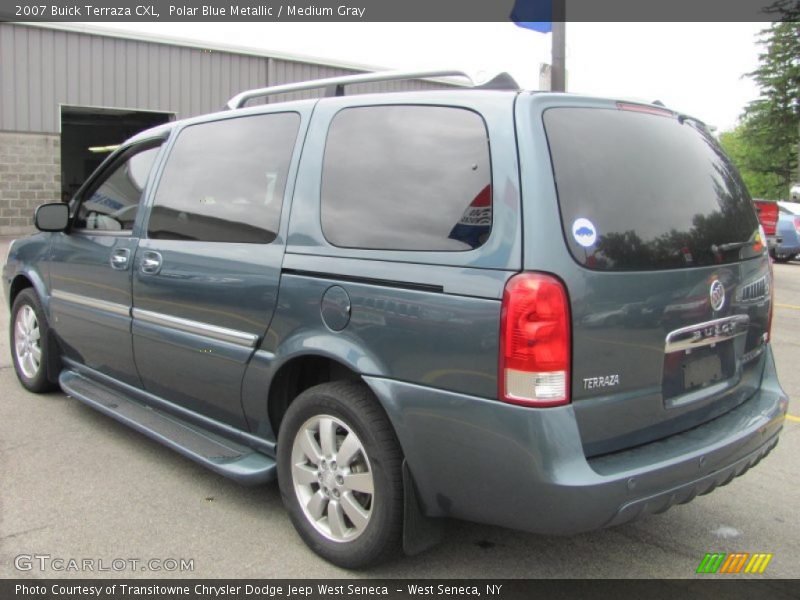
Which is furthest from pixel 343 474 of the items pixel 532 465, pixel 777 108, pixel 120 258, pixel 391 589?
pixel 777 108

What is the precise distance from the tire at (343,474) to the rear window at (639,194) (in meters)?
1.03

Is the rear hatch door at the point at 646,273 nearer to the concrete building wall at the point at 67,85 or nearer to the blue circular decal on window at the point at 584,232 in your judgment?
the blue circular decal on window at the point at 584,232

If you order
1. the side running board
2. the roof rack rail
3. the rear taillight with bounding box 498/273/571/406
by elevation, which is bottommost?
the side running board

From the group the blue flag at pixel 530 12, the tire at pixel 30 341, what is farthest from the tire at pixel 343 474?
the blue flag at pixel 530 12

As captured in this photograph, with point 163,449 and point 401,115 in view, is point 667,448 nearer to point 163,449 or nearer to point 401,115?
point 401,115

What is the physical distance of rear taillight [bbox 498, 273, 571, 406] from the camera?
236 centimetres

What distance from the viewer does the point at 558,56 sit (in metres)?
9.64

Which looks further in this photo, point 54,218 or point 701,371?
point 54,218

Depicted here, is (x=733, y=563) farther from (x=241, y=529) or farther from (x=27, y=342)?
(x=27, y=342)

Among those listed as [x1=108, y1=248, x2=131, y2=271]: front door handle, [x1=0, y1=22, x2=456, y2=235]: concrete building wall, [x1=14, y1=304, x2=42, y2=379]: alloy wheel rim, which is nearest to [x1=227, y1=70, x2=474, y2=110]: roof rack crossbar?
Result: [x1=108, y1=248, x2=131, y2=271]: front door handle

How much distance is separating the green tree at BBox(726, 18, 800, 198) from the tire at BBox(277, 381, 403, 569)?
48.0 meters

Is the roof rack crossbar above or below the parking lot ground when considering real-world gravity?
above

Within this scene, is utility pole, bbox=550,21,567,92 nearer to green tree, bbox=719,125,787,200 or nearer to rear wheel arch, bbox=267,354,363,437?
rear wheel arch, bbox=267,354,363,437

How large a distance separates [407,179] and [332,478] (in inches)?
49.1
